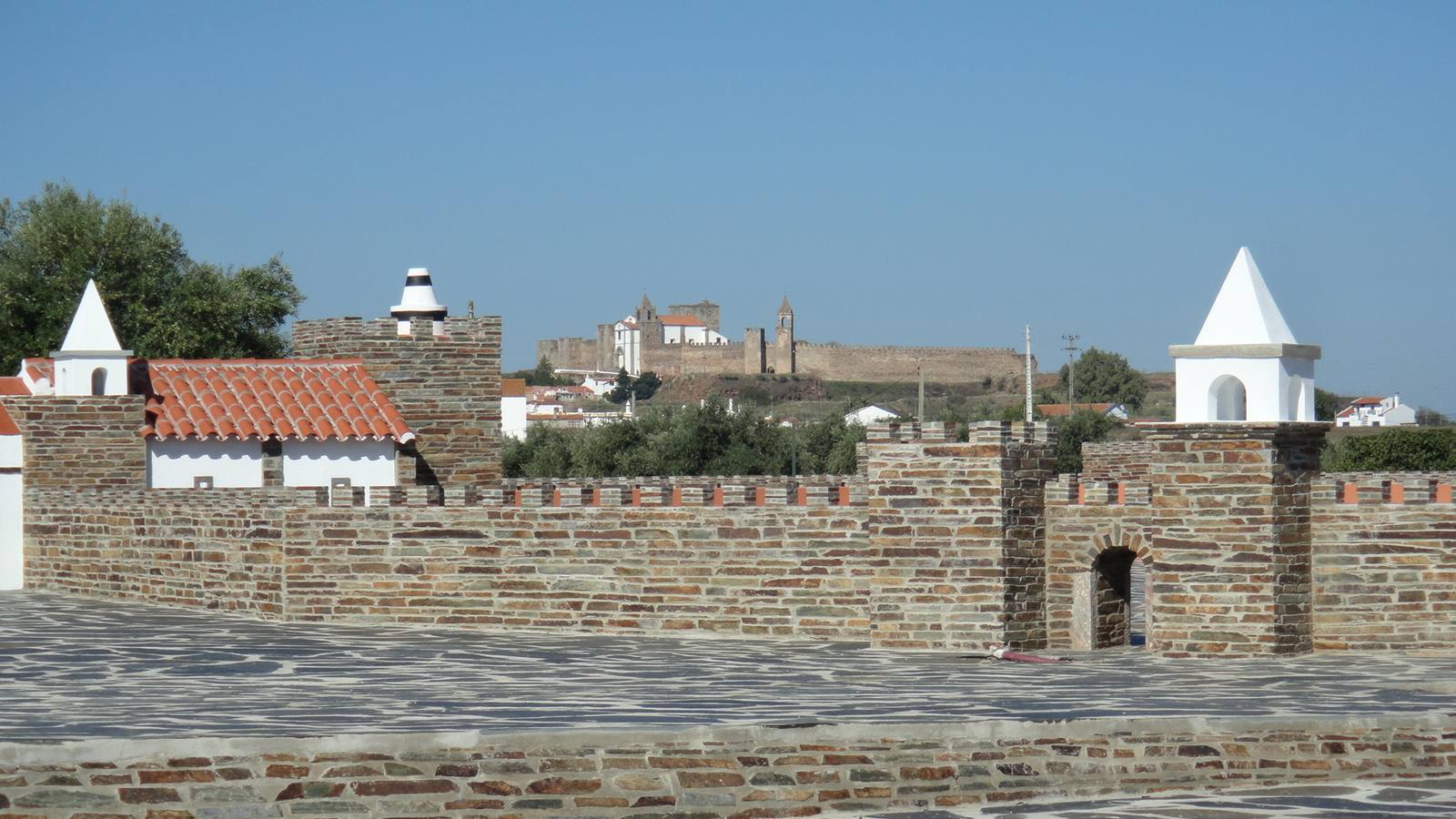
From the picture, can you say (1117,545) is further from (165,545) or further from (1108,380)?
(1108,380)

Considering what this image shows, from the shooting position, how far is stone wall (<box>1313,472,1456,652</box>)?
540 inches

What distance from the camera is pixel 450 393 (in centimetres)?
2281

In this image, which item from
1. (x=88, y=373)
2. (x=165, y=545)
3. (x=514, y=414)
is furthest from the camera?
(x=514, y=414)

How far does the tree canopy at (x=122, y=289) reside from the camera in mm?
38281

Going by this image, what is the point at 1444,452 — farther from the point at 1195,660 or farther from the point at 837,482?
the point at 1195,660

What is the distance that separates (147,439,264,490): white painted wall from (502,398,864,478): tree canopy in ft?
56.9

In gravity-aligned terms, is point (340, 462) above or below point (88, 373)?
below

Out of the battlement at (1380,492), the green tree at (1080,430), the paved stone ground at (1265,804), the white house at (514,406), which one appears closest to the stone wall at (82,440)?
the battlement at (1380,492)

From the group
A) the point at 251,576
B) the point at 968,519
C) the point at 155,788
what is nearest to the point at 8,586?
the point at 251,576

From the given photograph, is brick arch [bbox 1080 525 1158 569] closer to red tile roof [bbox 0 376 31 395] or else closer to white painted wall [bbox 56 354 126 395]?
white painted wall [bbox 56 354 126 395]

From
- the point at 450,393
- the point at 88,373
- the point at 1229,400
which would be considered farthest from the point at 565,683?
the point at 88,373

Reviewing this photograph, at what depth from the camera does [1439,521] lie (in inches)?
539

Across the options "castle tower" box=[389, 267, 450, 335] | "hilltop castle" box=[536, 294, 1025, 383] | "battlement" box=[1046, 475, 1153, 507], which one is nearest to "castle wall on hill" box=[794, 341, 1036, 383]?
"hilltop castle" box=[536, 294, 1025, 383]

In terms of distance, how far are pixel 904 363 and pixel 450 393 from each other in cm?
10829
